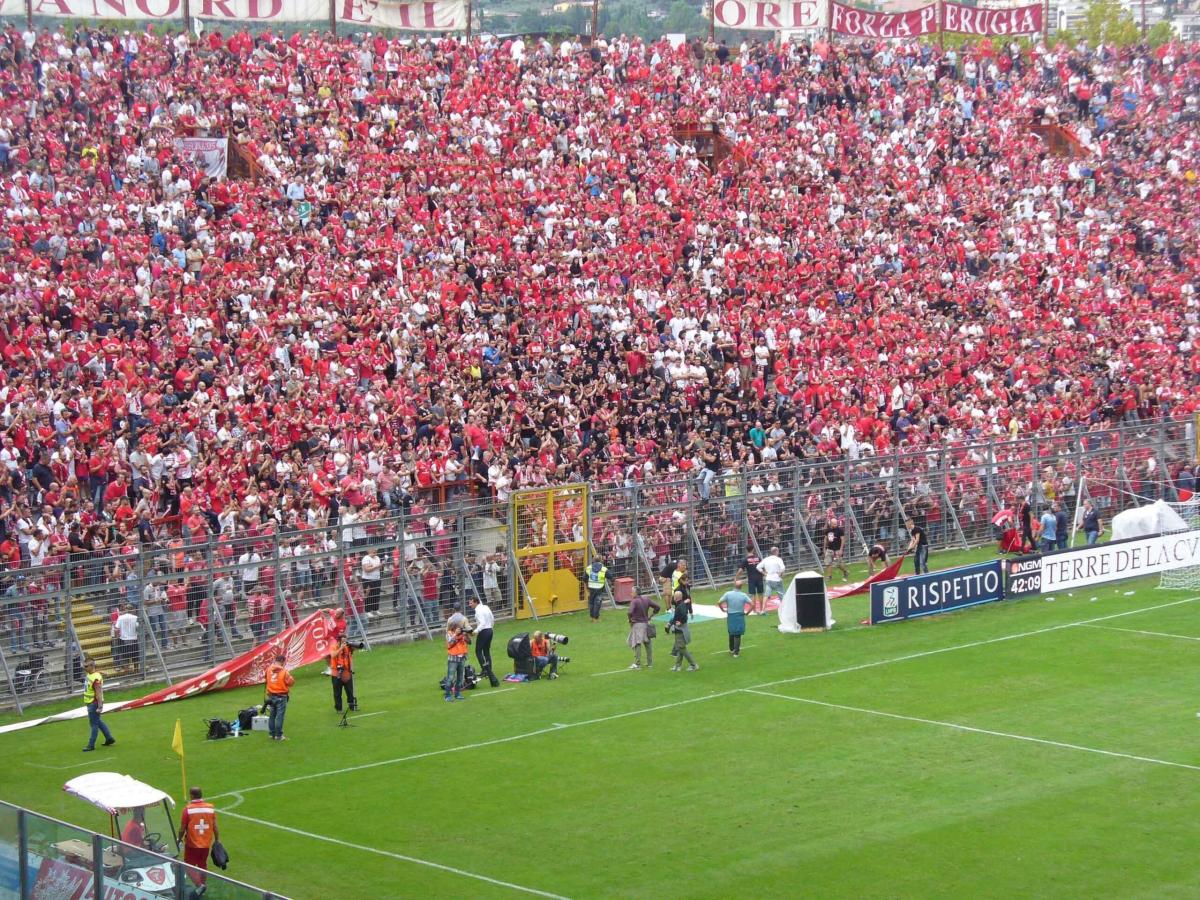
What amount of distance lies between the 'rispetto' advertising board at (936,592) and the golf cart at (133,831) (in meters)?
17.1

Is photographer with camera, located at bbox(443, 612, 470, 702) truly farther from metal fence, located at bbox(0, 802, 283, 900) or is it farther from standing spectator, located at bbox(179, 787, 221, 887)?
metal fence, located at bbox(0, 802, 283, 900)

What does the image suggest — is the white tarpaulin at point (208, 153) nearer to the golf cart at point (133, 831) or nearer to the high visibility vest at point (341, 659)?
the high visibility vest at point (341, 659)

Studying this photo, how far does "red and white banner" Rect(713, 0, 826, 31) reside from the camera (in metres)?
59.6

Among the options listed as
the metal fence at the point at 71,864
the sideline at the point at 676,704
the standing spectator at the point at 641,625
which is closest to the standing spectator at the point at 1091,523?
the sideline at the point at 676,704

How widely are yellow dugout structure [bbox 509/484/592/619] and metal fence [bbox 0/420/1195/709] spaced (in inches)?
12.2

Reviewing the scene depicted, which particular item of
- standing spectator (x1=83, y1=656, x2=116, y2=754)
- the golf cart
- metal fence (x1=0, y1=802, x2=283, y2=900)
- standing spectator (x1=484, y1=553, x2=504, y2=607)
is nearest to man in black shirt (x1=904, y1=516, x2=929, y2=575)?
standing spectator (x1=484, y1=553, x2=504, y2=607)

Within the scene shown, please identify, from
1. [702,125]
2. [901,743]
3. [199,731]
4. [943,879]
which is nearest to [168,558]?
[199,731]

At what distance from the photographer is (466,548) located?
33.6 meters

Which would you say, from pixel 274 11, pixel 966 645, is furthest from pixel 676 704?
pixel 274 11

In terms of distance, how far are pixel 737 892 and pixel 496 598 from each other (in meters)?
16.2

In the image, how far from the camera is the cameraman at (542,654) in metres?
29.1

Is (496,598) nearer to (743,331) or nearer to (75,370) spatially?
(75,370)

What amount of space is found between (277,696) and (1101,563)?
63.0ft

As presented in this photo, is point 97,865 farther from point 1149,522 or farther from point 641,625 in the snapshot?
point 1149,522
